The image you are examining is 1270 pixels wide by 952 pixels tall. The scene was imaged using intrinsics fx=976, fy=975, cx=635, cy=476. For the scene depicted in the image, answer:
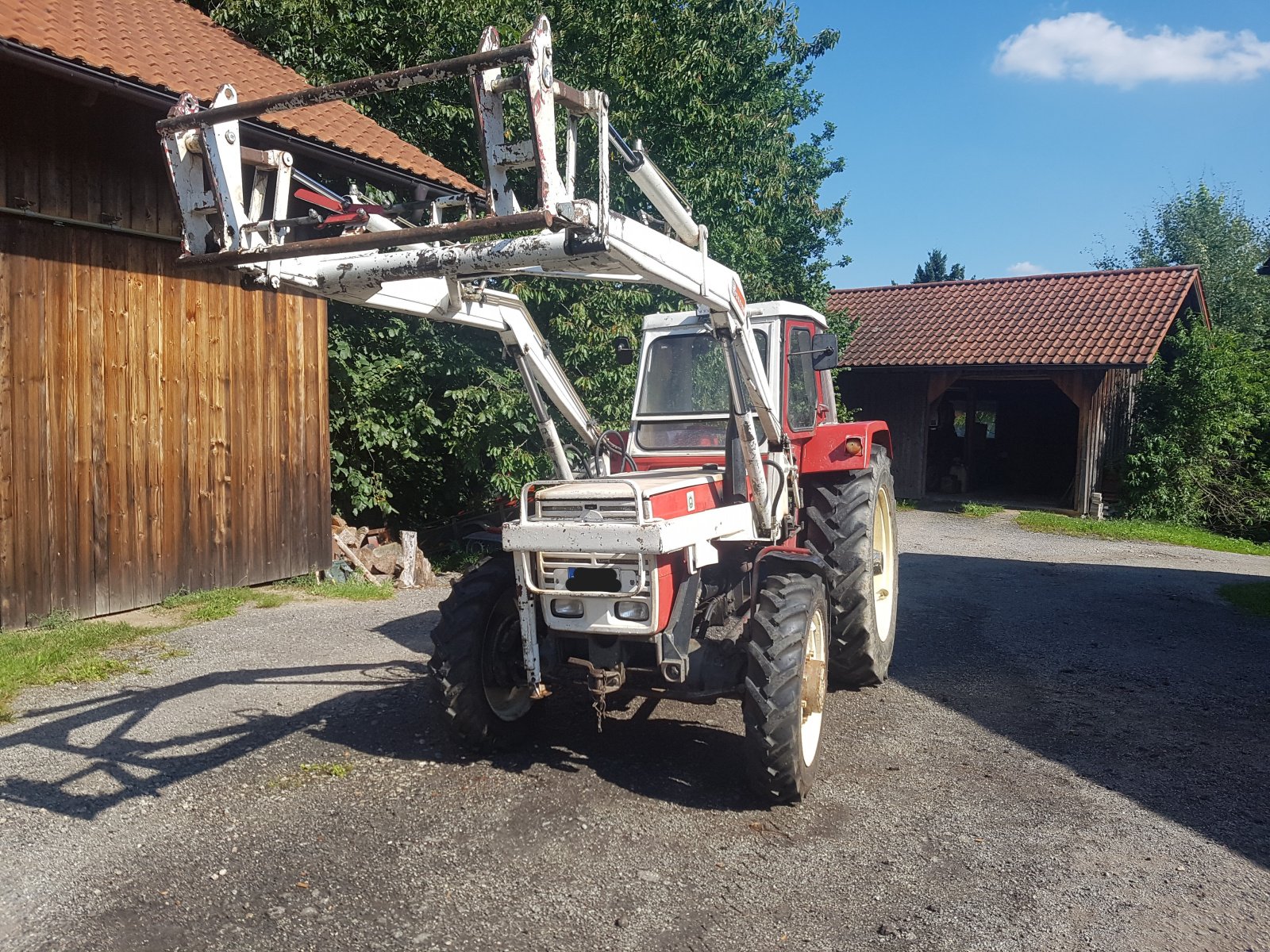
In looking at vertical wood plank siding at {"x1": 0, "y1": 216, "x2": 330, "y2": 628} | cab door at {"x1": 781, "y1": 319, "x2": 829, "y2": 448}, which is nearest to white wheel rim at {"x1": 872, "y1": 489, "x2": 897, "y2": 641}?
cab door at {"x1": 781, "y1": 319, "x2": 829, "y2": 448}

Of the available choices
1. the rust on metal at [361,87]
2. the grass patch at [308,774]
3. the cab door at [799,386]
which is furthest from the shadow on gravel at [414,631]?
the rust on metal at [361,87]

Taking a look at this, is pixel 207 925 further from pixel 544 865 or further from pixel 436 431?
pixel 436 431

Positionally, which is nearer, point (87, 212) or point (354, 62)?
point (87, 212)

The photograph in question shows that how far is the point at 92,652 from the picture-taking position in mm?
6582

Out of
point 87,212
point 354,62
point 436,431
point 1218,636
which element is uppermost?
point 354,62

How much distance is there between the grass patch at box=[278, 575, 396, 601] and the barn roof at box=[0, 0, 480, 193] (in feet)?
13.2

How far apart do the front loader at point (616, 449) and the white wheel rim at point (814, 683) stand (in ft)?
0.06

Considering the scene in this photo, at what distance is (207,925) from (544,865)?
117cm

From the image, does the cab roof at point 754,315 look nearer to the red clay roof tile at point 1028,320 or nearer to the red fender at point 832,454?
the red fender at point 832,454

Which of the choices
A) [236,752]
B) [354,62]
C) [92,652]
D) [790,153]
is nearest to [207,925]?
[236,752]

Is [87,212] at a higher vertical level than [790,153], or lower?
lower

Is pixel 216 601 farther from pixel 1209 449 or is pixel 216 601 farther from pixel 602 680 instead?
pixel 1209 449

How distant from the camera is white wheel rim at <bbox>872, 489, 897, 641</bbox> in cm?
652

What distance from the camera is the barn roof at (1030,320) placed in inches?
679
